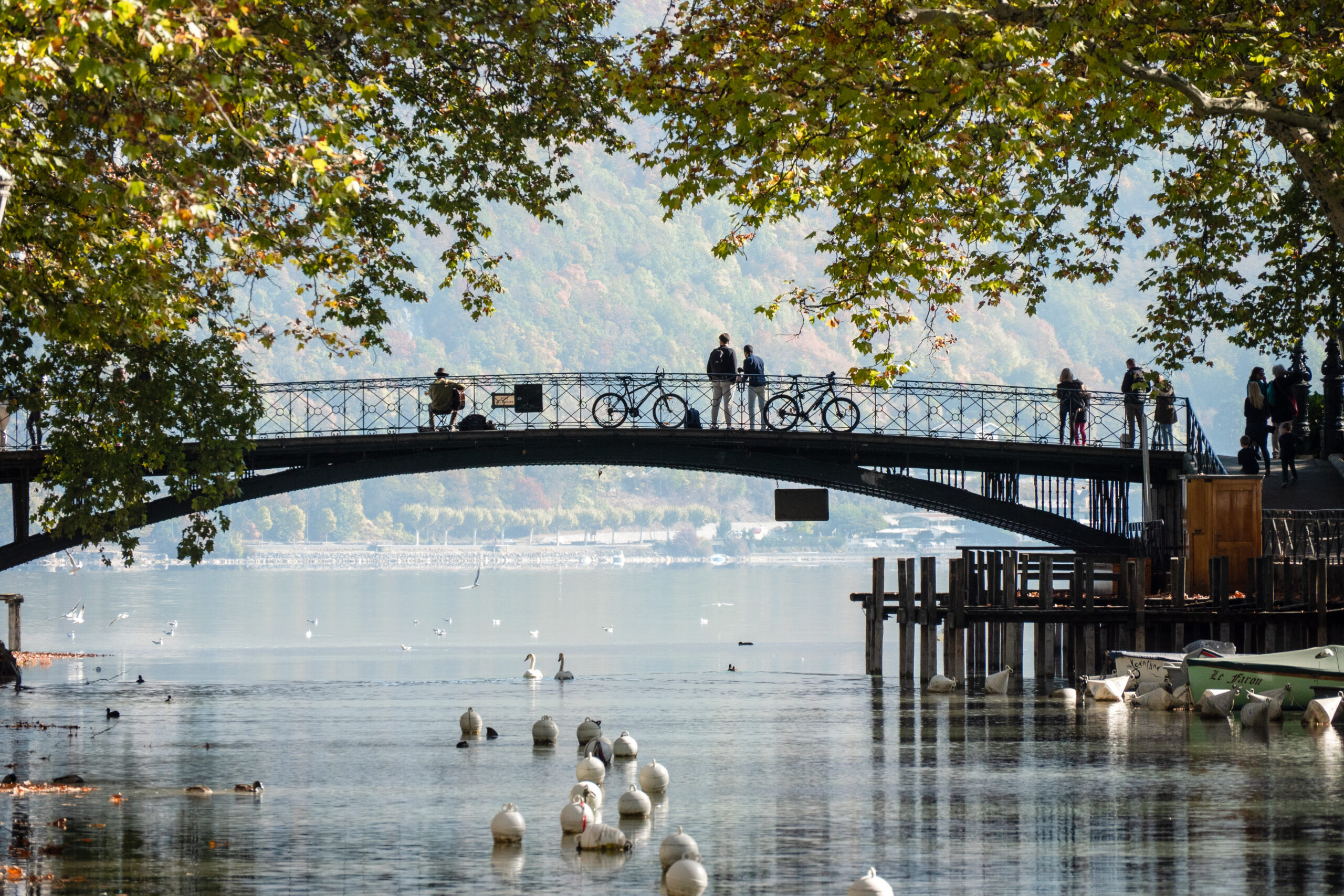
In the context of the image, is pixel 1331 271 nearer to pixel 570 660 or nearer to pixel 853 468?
pixel 853 468

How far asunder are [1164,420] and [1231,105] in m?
17.3

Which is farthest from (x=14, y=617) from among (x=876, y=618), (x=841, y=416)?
(x=876, y=618)

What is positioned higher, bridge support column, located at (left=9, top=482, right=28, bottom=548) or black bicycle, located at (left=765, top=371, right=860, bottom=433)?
black bicycle, located at (left=765, top=371, right=860, bottom=433)

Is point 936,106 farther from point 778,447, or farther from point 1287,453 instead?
point 778,447

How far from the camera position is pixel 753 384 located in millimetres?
35719

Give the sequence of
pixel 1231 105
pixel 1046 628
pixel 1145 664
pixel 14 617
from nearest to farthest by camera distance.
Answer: pixel 1231 105, pixel 1145 664, pixel 1046 628, pixel 14 617

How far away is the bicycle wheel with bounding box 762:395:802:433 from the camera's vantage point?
36312mm

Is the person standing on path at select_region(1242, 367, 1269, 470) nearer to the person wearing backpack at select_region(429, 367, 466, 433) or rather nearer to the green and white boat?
the green and white boat

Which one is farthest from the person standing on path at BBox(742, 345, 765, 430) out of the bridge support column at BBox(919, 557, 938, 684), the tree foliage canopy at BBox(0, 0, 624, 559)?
the tree foliage canopy at BBox(0, 0, 624, 559)

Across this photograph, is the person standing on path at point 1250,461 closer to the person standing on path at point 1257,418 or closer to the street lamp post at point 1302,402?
the person standing on path at point 1257,418

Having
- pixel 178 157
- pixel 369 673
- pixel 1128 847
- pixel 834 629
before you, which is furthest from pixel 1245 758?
pixel 834 629

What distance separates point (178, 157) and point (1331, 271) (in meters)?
19.2

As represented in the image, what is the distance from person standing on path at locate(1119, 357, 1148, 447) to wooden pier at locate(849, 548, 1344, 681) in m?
2.82

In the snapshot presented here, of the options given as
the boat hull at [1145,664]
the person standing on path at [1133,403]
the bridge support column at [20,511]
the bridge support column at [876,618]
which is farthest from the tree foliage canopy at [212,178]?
the person standing on path at [1133,403]
